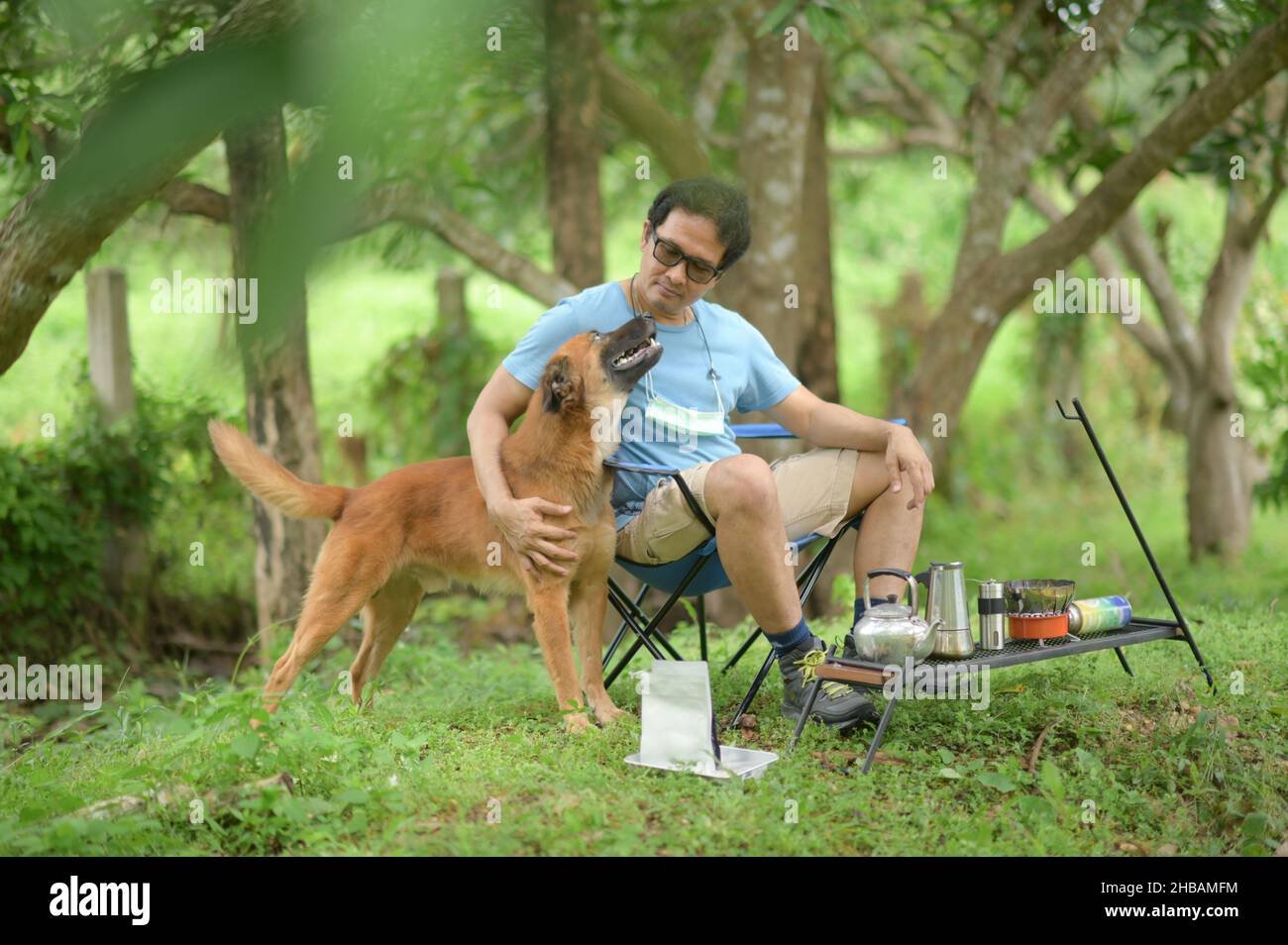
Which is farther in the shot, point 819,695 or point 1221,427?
point 1221,427

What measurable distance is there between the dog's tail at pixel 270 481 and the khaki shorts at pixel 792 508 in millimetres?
1059

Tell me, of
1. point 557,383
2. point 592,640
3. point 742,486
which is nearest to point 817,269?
point 557,383

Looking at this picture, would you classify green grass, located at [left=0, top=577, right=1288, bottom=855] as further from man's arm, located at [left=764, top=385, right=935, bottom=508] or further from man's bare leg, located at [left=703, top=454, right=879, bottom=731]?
man's arm, located at [left=764, top=385, right=935, bottom=508]

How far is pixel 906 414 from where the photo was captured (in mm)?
6324

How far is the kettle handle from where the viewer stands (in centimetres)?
340

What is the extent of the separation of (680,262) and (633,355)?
1.14 ft

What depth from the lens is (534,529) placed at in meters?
3.64

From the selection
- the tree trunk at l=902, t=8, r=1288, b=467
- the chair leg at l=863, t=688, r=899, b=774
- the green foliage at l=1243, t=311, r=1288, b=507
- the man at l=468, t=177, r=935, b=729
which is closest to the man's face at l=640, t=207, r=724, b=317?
the man at l=468, t=177, r=935, b=729

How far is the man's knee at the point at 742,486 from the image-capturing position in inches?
134

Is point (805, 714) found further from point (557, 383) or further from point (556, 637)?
point (557, 383)

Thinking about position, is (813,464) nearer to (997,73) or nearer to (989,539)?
(997,73)

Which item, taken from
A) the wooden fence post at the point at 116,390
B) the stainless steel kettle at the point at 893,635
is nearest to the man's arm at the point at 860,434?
the stainless steel kettle at the point at 893,635

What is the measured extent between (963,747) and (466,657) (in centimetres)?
330
